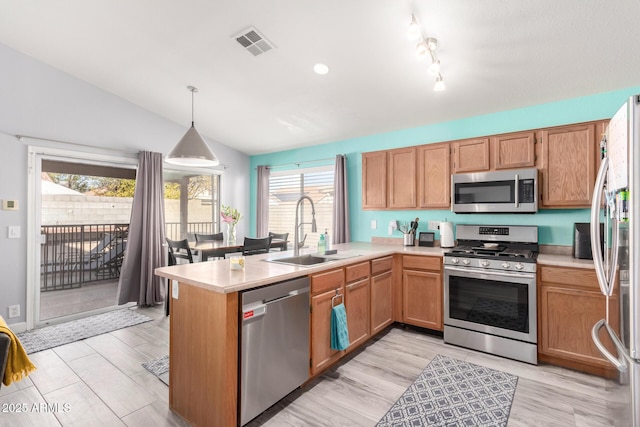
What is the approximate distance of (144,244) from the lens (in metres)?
4.28

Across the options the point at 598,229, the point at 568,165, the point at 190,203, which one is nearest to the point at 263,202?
the point at 190,203

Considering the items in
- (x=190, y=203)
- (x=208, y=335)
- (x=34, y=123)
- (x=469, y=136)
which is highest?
(x=34, y=123)

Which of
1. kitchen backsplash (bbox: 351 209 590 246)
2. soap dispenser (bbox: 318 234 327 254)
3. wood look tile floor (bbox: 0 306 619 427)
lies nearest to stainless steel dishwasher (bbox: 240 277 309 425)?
wood look tile floor (bbox: 0 306 619 427)

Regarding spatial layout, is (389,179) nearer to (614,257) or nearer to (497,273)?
(497,273)

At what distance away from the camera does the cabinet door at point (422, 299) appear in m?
3.16

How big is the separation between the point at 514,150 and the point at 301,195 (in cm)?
324

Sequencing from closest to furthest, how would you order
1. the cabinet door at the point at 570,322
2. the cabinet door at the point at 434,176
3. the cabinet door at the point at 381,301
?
the cabinet door at the point at 570,322
the cabinet door at the point at 381,301
the cabinet door at the point at 434,176

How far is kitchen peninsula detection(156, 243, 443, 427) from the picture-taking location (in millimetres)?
1705

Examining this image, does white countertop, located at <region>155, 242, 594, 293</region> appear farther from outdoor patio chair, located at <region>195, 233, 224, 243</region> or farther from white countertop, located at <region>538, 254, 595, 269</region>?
outdoor patio chair, located at <region>195, 233, 224, 243</region>

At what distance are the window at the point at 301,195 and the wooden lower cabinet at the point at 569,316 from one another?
2956 millimetres

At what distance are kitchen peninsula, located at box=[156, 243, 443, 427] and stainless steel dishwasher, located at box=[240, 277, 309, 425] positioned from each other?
0.05m

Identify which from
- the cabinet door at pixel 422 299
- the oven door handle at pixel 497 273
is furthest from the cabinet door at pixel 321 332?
the oven door handle at pixel 497 273

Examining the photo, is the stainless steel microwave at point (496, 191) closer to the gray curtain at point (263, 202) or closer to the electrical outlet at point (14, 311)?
the gray curtain at point (263, 202)

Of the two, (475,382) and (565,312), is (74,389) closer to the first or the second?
(475,382)
